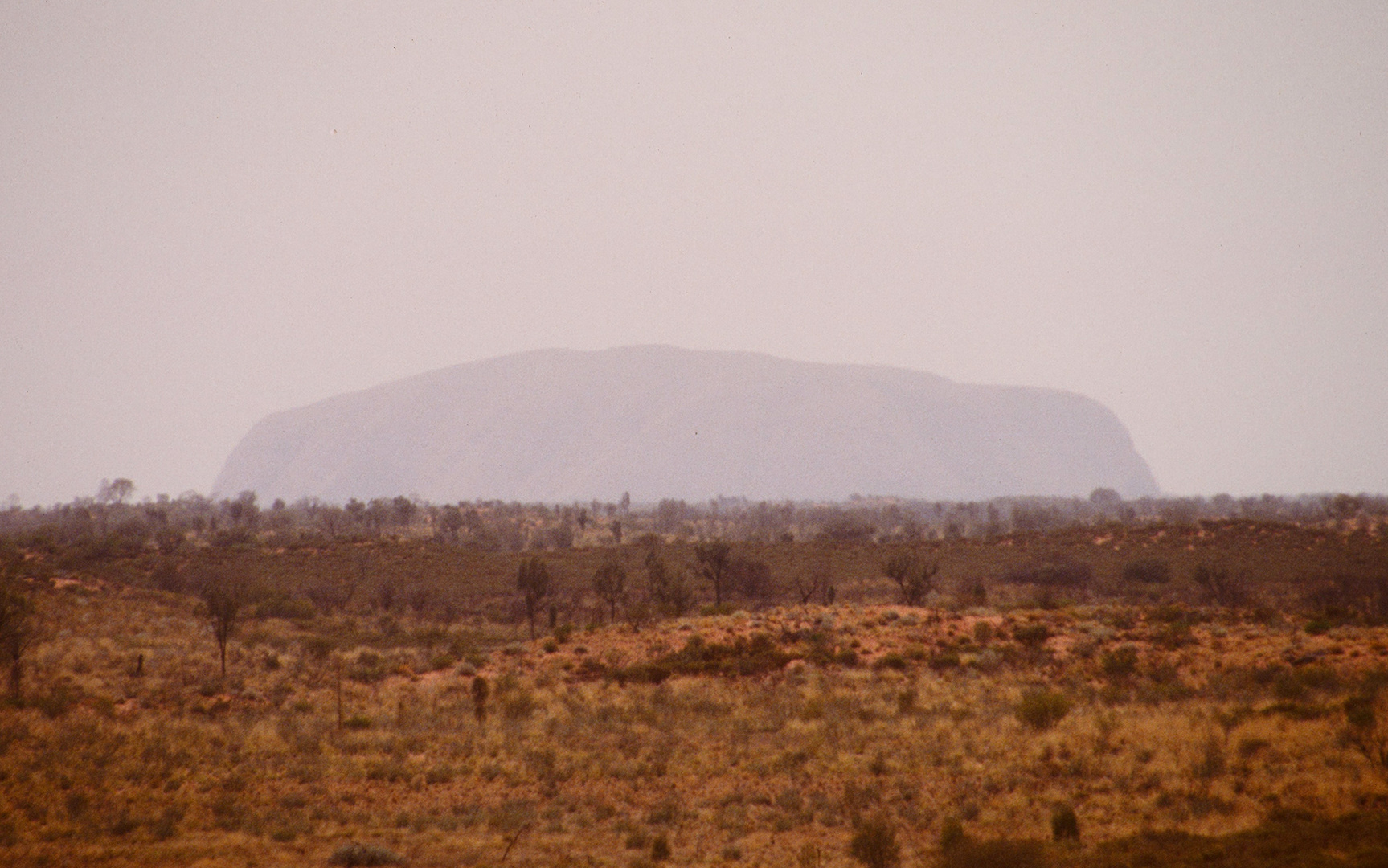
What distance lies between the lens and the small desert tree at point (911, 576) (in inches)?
1580

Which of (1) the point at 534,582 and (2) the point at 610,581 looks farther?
(2) the point at 610,581

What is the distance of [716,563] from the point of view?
4528 centimetres

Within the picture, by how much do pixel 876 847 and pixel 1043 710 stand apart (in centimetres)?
863

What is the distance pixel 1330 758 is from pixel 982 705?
25.5 feet

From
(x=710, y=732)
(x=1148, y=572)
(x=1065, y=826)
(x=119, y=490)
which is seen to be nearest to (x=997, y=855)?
(x=1065, y=826)

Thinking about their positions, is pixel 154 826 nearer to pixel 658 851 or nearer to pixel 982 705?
pixel 658 851

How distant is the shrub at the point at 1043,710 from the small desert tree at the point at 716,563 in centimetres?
2695

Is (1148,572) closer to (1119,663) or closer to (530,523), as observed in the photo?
(1119,663)

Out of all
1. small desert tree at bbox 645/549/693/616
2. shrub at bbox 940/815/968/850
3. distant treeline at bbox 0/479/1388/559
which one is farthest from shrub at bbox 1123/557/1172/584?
shrub at bbox 940/815/968/850

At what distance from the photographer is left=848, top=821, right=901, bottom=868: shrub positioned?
1039 cm

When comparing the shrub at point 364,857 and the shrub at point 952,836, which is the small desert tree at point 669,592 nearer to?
the shrub at point 364,857

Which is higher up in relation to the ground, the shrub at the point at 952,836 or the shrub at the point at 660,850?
the shrub at the point at 952,836

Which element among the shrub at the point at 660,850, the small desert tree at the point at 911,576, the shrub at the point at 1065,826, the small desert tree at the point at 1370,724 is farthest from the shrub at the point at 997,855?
the small desert tree at the point at 911,576

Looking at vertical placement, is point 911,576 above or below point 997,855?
below
